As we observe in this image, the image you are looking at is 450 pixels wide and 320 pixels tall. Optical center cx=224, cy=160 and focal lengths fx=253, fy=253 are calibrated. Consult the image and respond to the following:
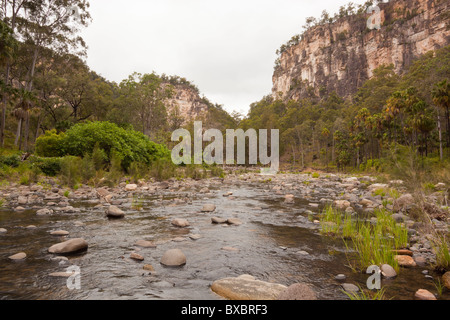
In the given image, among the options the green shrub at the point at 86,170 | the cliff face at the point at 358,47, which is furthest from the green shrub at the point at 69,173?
the cliff face at the point at 358,47

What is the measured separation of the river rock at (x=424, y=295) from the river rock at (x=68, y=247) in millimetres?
4937

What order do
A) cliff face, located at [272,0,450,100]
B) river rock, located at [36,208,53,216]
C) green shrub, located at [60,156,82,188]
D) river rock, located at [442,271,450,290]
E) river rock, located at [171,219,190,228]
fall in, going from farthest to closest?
1. cliff face, located at [272,0,450,100]
2. green shrub, located at [60,156,82,188]
3. river rock, located at [36,208,53,216]
4. river rock, located at [171,219,190,228]
5. river rock, located at [442,271,450,290]

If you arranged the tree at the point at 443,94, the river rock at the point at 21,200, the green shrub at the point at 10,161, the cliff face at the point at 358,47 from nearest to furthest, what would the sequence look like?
the river rock at the point at 21,200 < the green shrub at the point at 10,161 < the tree at the point at 443,94 < the cliff face at the point at 358,47

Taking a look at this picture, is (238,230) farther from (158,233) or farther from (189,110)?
(189,110)

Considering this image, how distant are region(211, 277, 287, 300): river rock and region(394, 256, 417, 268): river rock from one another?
228 cm

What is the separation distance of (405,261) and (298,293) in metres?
2.43

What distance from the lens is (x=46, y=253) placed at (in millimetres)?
4137

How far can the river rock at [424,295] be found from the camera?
2.95 meters

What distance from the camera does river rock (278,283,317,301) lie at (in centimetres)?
268

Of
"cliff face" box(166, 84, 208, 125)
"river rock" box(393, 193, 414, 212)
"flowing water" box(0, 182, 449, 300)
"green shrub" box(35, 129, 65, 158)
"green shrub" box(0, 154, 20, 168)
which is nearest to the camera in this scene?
"flowing water" box(0, 182, 449, 300)

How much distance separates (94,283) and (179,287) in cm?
107

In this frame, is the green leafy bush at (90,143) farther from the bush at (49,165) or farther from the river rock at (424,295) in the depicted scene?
the river rock at (424,295)

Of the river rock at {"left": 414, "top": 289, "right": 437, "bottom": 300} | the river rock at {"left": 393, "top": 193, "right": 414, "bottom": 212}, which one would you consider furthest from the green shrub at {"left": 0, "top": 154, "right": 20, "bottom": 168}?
the river rock at {"left": 393, "top": 193, "right": 414, "bottom": 212}

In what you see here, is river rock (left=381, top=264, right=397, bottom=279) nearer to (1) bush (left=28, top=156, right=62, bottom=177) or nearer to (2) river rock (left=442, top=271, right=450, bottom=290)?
(2) river rock (left=442, top=271, right=450, bottom=290)
